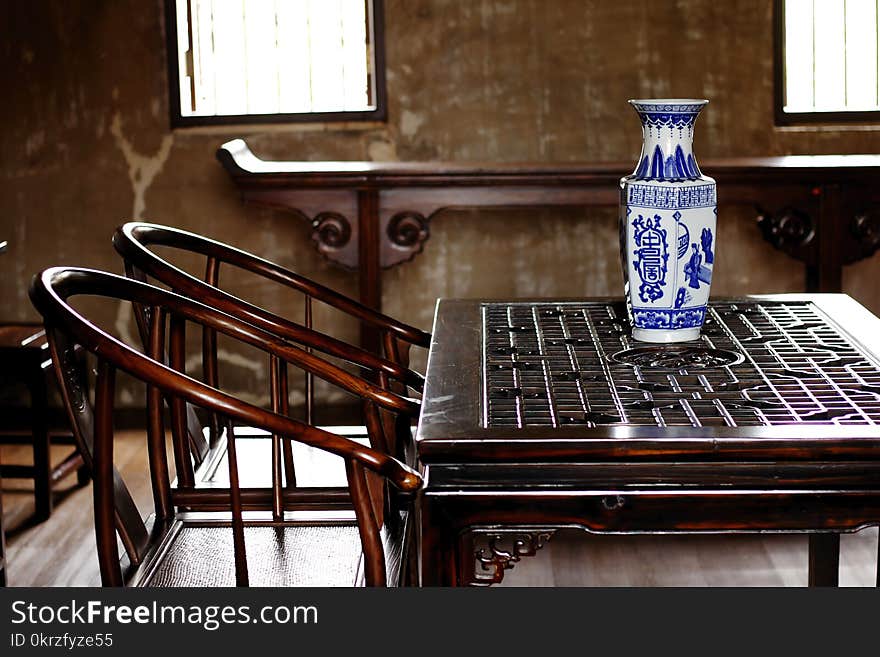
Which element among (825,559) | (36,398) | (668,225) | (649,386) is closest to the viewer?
(649,386)

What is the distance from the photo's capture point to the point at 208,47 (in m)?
4.30

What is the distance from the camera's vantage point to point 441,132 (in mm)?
4234

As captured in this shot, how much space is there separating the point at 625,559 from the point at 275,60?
86.4 inches

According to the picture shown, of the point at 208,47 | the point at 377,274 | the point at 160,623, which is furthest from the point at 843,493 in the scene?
the point at 208,47

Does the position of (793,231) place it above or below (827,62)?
below

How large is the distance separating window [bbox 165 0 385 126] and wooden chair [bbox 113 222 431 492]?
1.94 metres

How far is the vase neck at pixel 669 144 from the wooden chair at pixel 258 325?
0.53m

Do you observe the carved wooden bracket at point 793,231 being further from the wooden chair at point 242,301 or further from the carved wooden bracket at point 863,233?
the wooden chair at point 242,301

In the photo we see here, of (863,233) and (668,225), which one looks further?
(863,233)

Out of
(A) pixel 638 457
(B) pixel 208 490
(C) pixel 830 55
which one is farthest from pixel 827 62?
(A) pixel 638 457

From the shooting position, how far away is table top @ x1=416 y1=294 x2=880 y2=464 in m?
1.54

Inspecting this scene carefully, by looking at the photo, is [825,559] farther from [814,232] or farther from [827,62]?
[827,62]

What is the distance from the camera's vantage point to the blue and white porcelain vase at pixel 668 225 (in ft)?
6.77

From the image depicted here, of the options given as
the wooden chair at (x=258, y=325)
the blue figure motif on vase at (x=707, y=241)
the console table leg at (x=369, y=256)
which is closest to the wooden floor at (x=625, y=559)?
the wooden chair at (x=258, y=325)
